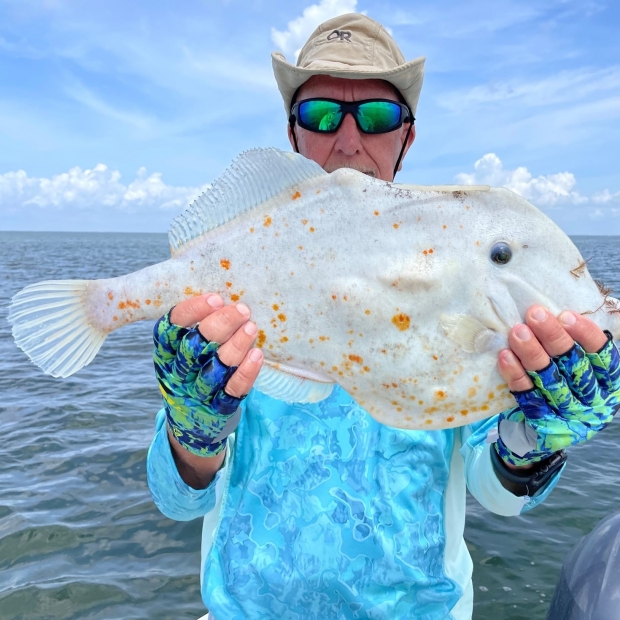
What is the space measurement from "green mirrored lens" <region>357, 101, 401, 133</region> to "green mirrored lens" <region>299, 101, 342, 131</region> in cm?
13

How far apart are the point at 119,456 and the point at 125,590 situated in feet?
8.77

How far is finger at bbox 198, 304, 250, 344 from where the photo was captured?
7.30 ft

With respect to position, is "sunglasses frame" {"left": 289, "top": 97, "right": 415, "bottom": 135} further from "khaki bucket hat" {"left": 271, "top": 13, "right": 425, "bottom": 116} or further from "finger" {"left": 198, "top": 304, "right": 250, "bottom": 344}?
"finger" {"left": 198, "top": 304, "right": 250, "bottom": 344}

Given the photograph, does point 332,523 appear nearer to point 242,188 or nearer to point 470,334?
point 470,334

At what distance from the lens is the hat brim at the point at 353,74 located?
10.0 feet

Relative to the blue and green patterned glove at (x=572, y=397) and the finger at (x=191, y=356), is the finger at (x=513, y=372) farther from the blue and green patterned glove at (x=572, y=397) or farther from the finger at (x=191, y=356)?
the finger at (x=191, y=356)

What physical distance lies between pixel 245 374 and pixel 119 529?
15.8 ft

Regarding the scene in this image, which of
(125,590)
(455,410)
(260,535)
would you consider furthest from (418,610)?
(125,590)

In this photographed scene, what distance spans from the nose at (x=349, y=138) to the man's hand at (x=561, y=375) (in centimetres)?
152

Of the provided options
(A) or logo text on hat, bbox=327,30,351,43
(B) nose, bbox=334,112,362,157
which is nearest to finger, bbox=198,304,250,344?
(B) nose, bbox=334,112,362,157

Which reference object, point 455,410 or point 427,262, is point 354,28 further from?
point 455,410

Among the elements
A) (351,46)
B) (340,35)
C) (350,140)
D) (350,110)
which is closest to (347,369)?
(350,140)

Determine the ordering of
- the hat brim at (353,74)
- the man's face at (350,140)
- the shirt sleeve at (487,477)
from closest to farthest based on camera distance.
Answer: the shirt sleeve at (487,477) → the hat brim at (353,74) → the man's face at (350,140)

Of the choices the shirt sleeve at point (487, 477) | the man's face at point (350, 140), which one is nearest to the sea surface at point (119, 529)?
the shirt sleeve at point (487, 477)
